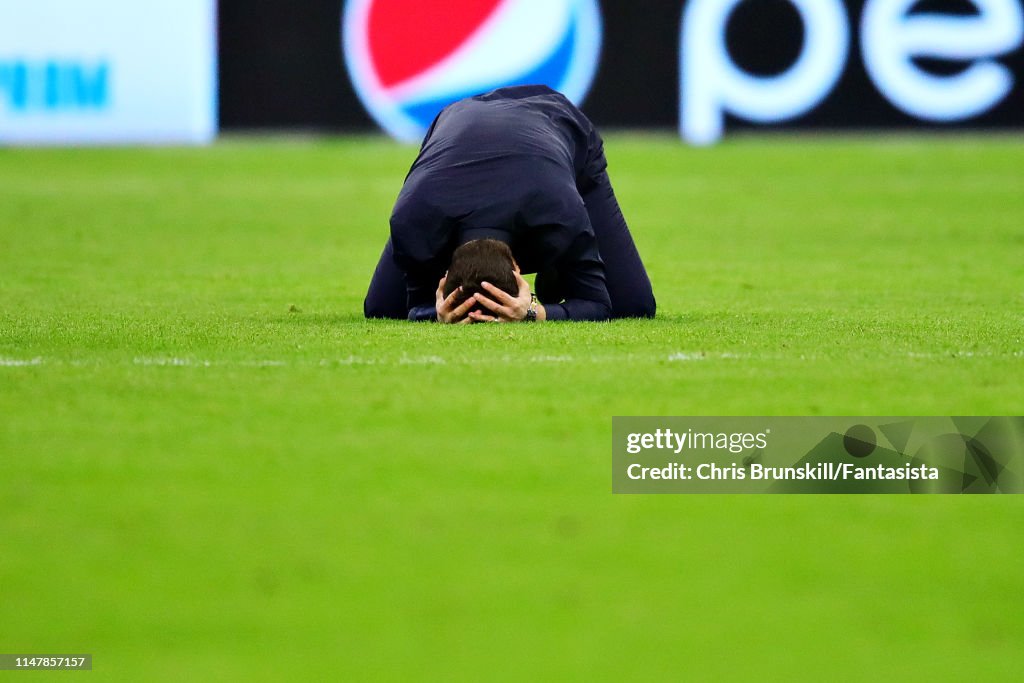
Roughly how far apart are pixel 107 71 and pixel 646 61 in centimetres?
653

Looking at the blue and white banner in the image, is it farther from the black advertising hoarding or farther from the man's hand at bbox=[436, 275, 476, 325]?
the man's hand at bbox=[436, 275, 476, 325]

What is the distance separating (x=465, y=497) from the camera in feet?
14.9

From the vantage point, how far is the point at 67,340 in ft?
23.6

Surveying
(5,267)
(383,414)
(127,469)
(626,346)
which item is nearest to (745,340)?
(626,346)

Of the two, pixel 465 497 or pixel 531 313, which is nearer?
pixel 465 497

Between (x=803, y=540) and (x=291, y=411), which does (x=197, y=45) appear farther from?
(x=803, y=540)

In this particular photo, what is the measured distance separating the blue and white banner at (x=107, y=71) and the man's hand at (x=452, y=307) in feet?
52.5

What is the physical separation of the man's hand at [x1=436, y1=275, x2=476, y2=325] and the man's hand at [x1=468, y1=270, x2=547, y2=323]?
1.1 inches

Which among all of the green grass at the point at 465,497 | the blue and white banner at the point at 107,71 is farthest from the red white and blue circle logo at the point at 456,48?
the green grass at the point at 465,497

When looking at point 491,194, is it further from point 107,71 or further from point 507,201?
point 107,71

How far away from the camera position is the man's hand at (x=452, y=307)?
279 inches

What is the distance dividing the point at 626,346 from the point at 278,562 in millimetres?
3056
